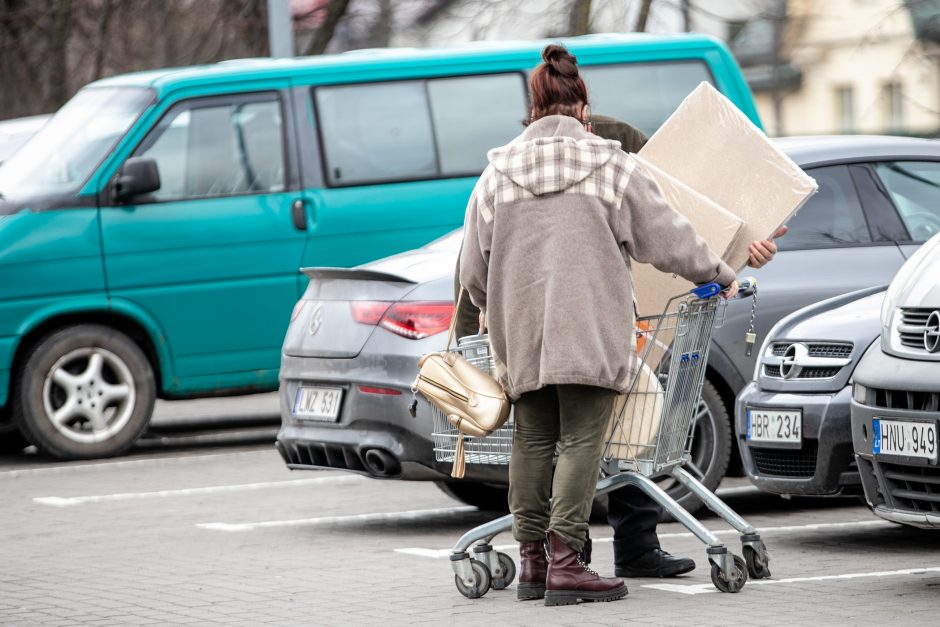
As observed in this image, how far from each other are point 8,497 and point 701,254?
5.42m

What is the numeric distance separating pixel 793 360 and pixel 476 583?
5.66ft

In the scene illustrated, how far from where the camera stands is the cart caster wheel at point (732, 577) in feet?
20.3

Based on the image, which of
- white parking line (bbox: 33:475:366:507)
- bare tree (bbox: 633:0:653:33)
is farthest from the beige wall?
white parking line (bbox: 33:475:366:507)

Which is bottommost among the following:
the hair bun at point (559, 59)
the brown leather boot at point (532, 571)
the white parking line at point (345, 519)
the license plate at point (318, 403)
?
the white parking line at point (345, 519)

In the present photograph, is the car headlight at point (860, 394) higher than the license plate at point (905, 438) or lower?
higher

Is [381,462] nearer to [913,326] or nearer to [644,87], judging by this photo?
[913,326]

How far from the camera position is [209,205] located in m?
11.5

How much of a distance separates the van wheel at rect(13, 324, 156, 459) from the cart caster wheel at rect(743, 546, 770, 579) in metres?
5.86

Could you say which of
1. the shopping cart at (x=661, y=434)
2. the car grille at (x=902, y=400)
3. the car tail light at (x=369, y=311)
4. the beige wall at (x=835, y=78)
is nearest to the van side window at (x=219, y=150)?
the car tail light at (x=369, y=311)

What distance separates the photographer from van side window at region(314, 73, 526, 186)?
11.9m

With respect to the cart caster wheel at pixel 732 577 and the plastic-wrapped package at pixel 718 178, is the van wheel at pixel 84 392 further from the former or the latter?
the cart caster wheel at pixel 732 577

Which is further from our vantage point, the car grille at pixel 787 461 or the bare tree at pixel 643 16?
the bare tree at pixel 643 16

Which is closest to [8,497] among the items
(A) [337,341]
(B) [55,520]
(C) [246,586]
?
(B) [55,520]

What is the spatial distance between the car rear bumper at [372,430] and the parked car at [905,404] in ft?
5.87
